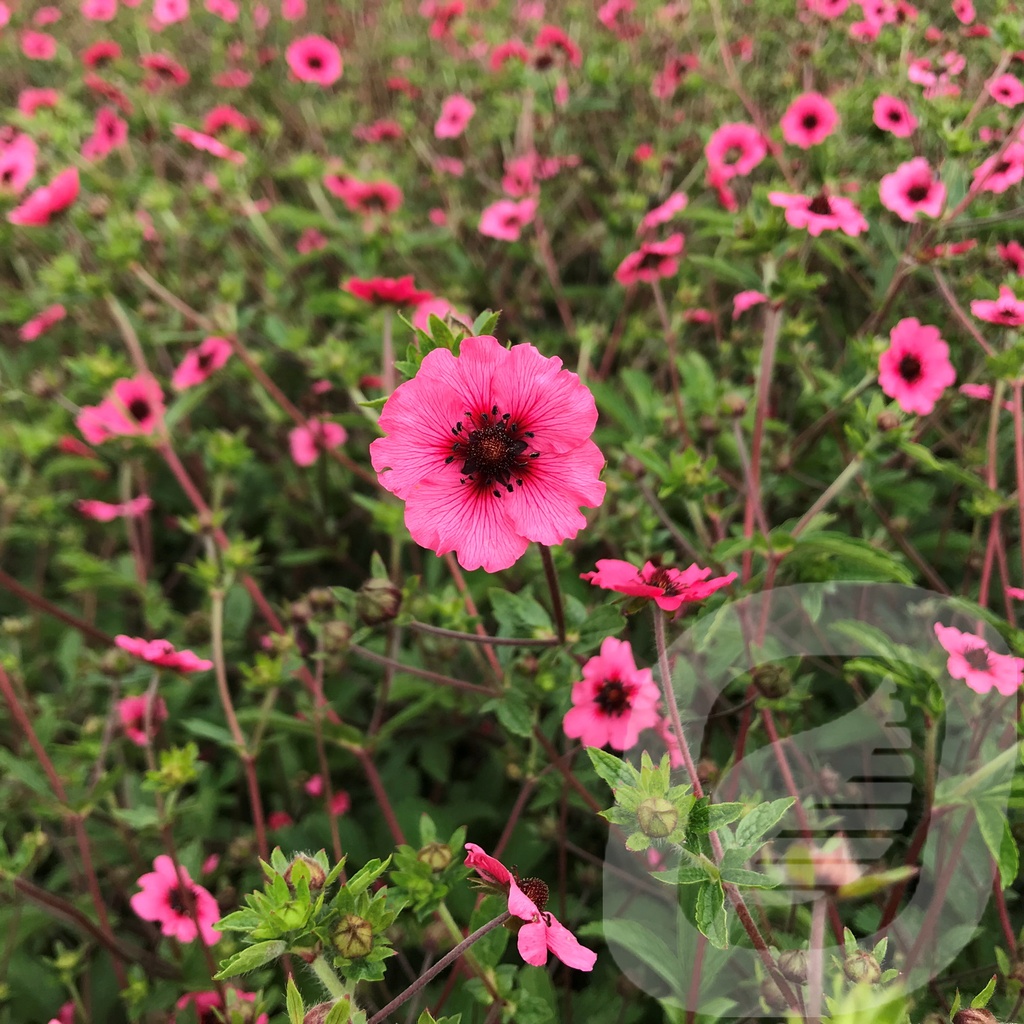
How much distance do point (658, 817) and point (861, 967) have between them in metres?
0.31

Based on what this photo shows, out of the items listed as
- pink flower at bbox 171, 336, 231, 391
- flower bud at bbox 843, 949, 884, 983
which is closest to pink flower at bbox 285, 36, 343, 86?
pink flower at bbox 171, 336, 231, 391

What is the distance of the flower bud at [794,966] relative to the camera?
94cm

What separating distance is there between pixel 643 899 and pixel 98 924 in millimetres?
1167

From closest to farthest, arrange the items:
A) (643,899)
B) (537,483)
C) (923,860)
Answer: (537,483)
(923,860)
(643,899)

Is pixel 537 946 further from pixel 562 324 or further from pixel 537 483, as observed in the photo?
pixel 562 324

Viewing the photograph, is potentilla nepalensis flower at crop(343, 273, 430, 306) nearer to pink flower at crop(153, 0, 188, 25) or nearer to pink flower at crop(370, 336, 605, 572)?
pink flower at crop(370, 336, 605, 572)

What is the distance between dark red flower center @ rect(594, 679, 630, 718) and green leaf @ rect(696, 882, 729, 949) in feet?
1.49

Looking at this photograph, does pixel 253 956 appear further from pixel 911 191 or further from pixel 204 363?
pixel 911 191

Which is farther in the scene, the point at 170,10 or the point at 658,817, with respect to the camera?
the point at 170,10

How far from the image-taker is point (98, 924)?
1.59 m

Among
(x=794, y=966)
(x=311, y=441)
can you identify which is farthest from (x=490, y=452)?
(x=311, y=441)

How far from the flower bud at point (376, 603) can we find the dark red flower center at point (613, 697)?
399 mm

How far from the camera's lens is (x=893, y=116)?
1.97 m

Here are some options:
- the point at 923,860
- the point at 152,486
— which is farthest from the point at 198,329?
the point at 923,860
